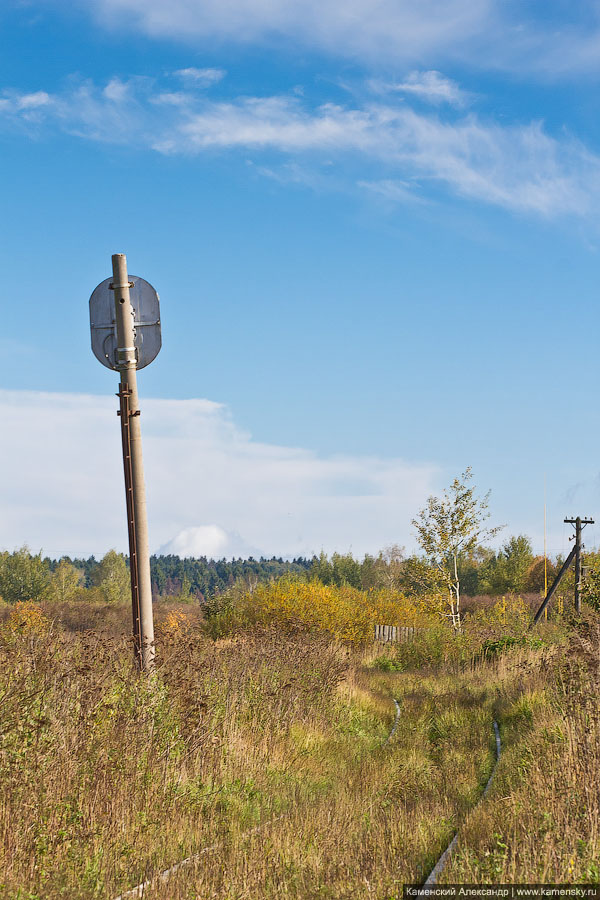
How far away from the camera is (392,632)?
26562mm

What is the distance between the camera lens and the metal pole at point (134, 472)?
31.4 ft

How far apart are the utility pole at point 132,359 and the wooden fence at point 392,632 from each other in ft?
54.6

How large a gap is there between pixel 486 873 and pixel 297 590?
60.7 feet

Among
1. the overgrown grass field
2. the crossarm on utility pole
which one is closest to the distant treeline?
the crossarm on utility pole

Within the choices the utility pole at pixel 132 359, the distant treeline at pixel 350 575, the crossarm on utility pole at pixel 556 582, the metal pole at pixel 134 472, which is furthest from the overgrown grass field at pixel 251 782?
the distant treeline at pixel 350 575

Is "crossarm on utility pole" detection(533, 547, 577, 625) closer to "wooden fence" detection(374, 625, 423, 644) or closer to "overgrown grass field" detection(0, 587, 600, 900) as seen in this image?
"wooden fence" detection(374, 625, 423, 644)

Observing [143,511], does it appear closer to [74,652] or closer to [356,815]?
[74,652]

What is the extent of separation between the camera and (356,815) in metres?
7.31

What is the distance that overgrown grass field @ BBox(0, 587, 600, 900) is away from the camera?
5590mm

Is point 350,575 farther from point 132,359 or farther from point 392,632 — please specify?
point 132,359

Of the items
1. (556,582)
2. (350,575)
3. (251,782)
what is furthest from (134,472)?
(350,575)

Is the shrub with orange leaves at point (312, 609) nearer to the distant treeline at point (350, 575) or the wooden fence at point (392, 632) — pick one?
the wooden fence at point (392, 632)

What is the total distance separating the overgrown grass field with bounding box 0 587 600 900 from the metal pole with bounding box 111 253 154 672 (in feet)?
1.07

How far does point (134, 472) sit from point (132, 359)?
1467 millimetres
